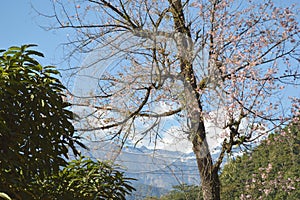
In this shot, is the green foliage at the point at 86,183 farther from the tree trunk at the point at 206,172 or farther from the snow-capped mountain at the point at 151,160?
the snow-capped mountain at the point at 151,160

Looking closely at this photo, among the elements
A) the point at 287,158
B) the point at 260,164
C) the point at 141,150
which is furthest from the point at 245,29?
the point at 287,158

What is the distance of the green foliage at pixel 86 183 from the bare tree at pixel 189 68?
1515 millimetres

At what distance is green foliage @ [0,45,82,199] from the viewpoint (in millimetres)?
1366

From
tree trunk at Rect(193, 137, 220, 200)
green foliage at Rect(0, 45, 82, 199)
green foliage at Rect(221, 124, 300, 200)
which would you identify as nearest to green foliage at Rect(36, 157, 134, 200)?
green foliage at Rect(0, 45, 82, 199)

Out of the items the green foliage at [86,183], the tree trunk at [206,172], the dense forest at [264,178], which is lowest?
the green foliage at [86,183]

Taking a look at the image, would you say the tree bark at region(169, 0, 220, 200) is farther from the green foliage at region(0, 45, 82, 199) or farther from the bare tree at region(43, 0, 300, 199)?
the green foliage at region(0, 45, 82, 199)

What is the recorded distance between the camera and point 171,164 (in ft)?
12.3

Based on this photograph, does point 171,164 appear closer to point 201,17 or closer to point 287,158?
point 201,17

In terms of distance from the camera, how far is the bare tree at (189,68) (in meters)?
3.44

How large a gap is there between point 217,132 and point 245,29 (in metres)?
0.93

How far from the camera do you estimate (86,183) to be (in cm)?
186

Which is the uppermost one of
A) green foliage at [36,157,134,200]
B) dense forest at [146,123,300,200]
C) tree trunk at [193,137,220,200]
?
dense forest at [146,123,300,200]

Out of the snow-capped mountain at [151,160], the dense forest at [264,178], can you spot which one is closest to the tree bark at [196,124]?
the snow-capped mountain at [151,160]

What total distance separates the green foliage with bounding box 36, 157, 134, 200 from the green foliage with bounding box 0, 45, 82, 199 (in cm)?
15
